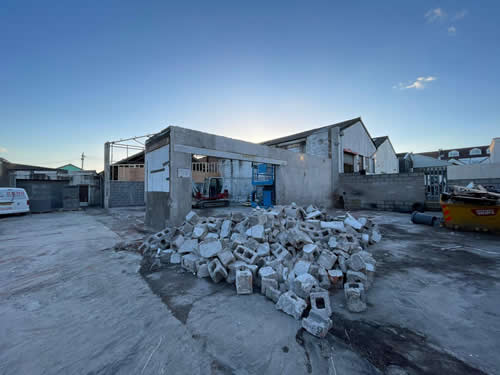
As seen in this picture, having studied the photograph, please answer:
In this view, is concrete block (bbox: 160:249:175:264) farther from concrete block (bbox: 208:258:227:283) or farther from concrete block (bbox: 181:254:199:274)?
concrete block (bbox: 208:258:227:283)

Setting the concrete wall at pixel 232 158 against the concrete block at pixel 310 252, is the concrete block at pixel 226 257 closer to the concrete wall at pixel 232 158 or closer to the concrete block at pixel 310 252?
the concrete block at pixel 310 252

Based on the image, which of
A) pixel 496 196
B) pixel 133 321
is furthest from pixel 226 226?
pixel 496 196

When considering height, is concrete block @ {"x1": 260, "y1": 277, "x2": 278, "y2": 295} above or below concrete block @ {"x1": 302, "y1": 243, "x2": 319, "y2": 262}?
below

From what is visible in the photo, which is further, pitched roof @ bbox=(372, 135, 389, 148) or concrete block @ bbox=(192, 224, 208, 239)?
pitched roof @ bbox=(372, 135, 389, 148)

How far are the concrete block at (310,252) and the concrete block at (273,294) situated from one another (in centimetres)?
114

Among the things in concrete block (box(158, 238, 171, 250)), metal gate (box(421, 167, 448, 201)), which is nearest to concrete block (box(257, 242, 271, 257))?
concrete block (box(158, 238, 171, 250))

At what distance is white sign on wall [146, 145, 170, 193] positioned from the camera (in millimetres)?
7445

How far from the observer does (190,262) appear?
4.18 m

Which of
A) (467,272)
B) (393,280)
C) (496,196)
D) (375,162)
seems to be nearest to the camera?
(393,280)

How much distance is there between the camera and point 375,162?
24.4 metres

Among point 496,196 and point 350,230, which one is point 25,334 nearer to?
point 350,230

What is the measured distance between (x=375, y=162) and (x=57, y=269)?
93.1 feet

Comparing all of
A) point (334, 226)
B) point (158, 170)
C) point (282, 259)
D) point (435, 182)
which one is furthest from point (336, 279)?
point (435, 182)

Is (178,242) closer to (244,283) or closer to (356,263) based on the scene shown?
(244,283)
